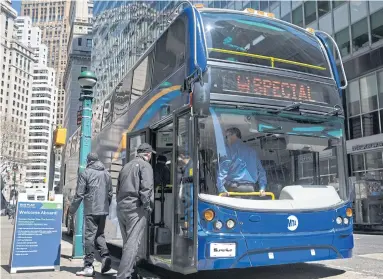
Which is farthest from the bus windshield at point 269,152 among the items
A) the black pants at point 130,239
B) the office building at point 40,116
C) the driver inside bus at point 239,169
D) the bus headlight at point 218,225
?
the office building at point 40,116

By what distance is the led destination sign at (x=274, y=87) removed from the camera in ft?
18.9

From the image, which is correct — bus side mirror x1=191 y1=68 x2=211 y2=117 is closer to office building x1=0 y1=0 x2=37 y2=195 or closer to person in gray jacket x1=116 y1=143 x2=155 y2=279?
person in gray jacket x1=116 y1=143 x2=155 y2=279

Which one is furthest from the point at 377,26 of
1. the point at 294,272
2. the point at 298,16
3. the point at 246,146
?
the point at 246,146

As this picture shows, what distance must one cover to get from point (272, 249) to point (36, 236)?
13.1 feet

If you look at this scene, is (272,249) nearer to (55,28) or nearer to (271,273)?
(271,273)

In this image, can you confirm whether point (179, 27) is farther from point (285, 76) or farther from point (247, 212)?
point (247, 212)

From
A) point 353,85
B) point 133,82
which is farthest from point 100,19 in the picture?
point 133,82

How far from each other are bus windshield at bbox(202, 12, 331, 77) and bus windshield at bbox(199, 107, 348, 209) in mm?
878

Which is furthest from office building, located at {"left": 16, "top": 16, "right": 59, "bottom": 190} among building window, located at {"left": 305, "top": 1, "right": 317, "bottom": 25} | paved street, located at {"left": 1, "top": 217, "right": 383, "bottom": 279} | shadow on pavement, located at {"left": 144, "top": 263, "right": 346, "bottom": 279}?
shadow on pavement, located at {"left": 144, "top": 263, "right": 346, "bottom": 279}

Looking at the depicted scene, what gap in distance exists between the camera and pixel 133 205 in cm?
554

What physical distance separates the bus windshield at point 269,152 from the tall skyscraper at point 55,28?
186 metres

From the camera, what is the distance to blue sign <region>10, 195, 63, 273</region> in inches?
266

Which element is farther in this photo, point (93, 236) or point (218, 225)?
point (93, 236)

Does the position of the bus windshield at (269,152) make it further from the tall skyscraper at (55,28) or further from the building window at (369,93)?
the tall skyscraper at (55,28)
